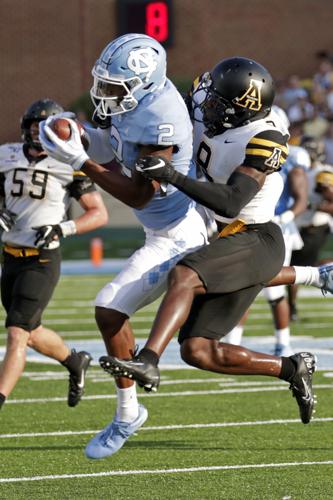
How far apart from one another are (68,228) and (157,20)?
8525 millimetres

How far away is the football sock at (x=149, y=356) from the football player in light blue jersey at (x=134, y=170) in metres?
0.49

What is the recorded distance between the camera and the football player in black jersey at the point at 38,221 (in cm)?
681

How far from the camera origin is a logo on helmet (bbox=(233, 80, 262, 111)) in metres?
5.46

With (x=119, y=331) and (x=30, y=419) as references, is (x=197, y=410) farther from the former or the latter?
(x=119, y=331)

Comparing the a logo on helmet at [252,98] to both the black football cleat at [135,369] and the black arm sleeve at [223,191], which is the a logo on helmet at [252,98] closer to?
the black arm sleeve at [223,191]

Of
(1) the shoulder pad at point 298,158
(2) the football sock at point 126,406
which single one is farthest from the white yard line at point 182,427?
(1) the shoulder pad at point 298,158

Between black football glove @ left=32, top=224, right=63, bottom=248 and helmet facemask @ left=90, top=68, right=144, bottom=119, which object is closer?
helmet facemask @ left=90, top=68, right=144, bottom=119

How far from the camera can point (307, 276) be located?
19.7 feet

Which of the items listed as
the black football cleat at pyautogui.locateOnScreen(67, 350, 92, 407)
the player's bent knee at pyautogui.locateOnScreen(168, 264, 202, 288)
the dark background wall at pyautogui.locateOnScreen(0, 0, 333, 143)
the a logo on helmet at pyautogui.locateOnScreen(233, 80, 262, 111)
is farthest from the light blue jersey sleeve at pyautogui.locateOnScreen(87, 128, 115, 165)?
the dark background wall at pyautogui.locateOnScreen(0, 0, 333, 143)

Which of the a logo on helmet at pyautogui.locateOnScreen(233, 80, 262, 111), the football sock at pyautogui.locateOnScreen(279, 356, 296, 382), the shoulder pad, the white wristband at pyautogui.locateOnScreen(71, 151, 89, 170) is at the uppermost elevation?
the a logo on helmet at pyautogui.locateOnScreen(233, 80, 262, 111)

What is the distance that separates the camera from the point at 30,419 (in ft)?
22.6

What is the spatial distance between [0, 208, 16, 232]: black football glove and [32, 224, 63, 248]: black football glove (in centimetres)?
18

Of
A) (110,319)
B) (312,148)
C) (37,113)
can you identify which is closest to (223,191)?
(110,319)

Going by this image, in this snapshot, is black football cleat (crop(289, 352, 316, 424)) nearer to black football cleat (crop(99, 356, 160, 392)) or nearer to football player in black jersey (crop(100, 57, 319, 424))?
football player in black jersey (crop(100, 57, 319, 424))
